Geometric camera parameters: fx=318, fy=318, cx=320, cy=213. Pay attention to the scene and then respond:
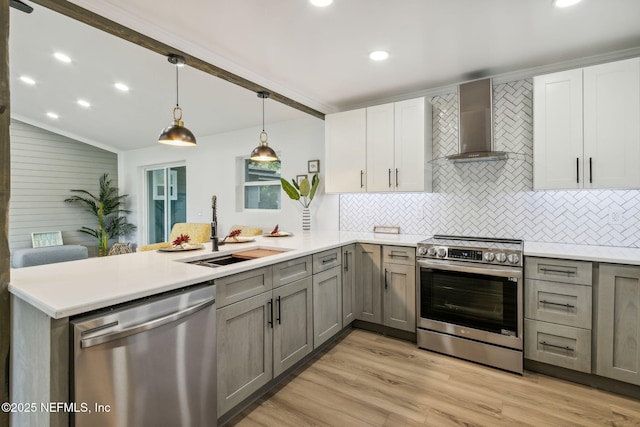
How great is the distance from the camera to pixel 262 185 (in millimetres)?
5188

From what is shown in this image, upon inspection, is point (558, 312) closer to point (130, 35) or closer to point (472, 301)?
point (472, 301)

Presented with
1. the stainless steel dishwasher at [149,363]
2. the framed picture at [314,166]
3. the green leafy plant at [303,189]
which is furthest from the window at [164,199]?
the stainless steel dishwasher at [149,363]

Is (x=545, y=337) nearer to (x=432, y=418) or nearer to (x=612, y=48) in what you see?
(x=432, y=418)

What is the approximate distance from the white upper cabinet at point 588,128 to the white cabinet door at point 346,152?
164 cm

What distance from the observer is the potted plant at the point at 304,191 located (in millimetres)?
4227

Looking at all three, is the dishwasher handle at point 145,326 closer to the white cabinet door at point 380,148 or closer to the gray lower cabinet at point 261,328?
the gray lower cabinet at point 261,328

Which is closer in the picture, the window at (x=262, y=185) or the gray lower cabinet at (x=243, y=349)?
the gray lower cabinet at (x=243, y=349)

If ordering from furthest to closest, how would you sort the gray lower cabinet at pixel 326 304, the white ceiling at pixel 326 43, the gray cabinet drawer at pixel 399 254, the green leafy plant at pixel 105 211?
the green leafy plant at pixel 105 211, the gray cabinet drawer at pixel 399 254, the gray lower cabinet at pixel 326 304, the white ceiling at pixel 326 43

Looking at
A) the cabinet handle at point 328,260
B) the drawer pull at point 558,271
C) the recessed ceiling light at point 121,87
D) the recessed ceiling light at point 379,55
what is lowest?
the drawer pull at point 558,271

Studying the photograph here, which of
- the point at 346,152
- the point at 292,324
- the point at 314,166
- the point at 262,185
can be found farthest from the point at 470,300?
the point at 262,185

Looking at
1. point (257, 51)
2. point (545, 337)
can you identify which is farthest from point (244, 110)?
point (545, 337)

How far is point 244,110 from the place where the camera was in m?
4.43

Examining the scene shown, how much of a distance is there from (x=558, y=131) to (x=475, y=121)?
66cm

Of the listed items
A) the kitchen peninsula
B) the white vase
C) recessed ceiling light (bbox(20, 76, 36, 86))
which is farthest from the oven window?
recessed ceiling light (bbox(20, 76, 36, 86))
